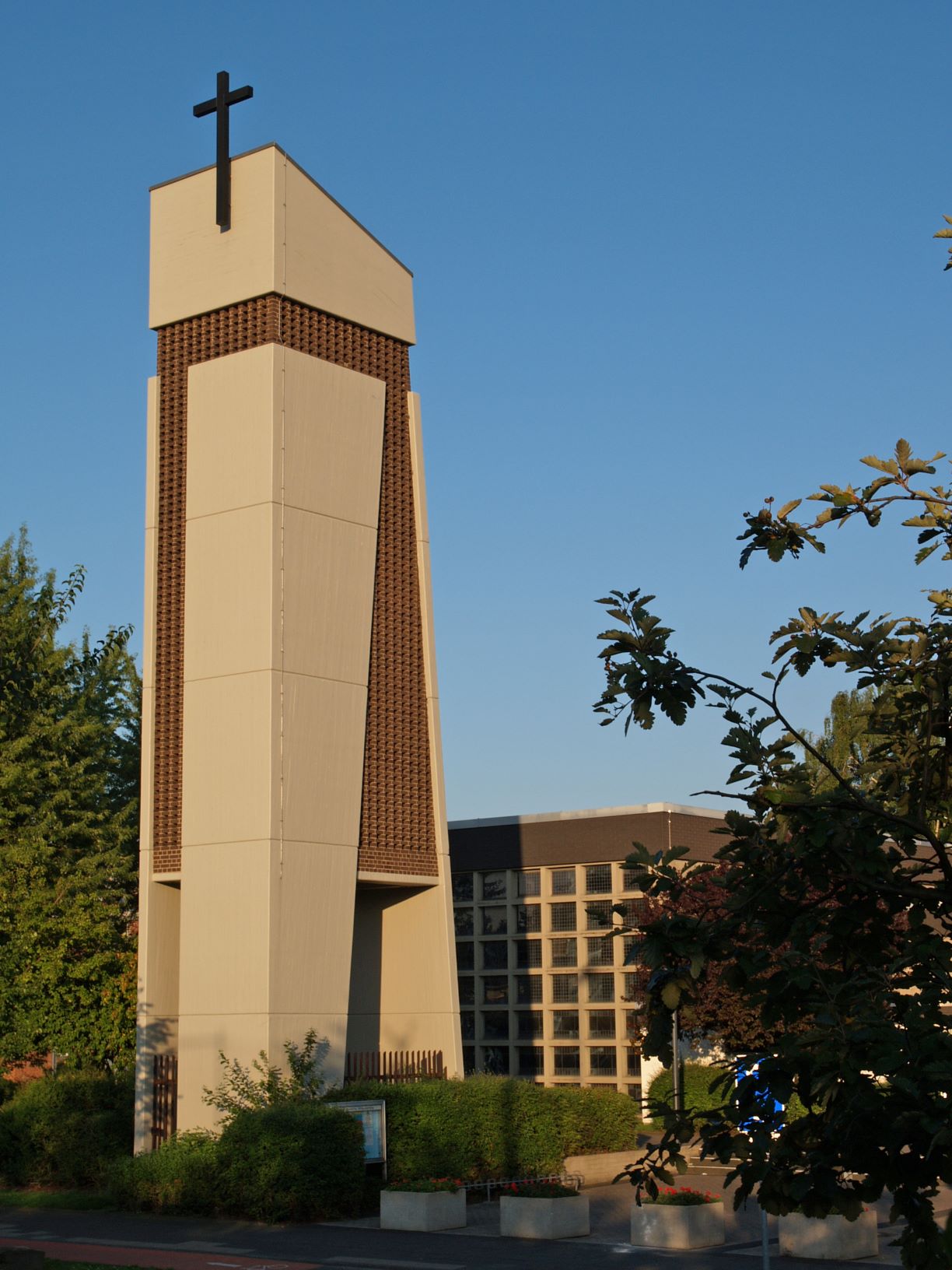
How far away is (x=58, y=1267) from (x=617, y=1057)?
2322 cm

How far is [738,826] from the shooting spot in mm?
7906

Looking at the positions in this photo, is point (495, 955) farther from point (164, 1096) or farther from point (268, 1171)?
point (268, 1171)

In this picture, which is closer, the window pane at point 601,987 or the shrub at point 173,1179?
the shrub at point 173,1179

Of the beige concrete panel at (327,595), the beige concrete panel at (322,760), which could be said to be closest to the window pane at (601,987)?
the beige concrete panel at (322,760)

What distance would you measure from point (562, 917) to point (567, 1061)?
159 inches

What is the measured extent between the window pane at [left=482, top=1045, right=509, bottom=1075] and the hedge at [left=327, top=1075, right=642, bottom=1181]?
468 inches

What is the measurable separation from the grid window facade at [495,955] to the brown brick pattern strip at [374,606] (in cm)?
1232

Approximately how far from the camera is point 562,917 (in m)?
43.2

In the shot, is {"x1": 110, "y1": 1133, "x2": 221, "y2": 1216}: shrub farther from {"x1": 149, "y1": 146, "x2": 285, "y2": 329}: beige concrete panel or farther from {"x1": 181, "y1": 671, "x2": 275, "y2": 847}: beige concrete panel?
{"x1": 149, "y1": 146, "x2": 285, "y2": 329}: beige concrete panel

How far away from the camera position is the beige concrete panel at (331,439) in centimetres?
3077

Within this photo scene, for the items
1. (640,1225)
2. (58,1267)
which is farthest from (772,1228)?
(58,1267)

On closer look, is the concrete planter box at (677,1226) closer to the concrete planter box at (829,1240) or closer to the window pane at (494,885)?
the concrete planter box at (829,1240)

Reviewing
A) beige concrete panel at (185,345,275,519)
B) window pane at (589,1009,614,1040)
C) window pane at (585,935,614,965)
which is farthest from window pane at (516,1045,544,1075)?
beige concrete panel at (185,345,275,519)

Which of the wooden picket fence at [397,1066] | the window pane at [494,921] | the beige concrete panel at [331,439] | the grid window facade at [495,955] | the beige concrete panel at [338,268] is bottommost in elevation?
the wooden picket fence at [397,1066]
